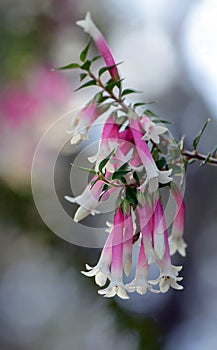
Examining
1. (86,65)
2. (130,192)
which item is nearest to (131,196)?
(130,192)

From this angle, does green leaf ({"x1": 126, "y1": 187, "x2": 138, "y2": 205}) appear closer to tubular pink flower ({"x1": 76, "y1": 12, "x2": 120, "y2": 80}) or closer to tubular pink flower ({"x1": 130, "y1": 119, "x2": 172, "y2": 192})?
tubular pink flower ({"x1": 130, "y1": 119, "x2": 172, "y2": 192})

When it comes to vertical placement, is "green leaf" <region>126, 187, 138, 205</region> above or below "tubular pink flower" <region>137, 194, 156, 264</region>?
above

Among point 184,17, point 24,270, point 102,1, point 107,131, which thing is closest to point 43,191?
point 24,270

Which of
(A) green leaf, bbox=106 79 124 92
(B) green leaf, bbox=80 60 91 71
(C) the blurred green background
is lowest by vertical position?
(C) the blurred green background

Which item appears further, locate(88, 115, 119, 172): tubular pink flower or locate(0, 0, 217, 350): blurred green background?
locate(0, 0, 217, 350): blurred green background

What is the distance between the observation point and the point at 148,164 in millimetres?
436

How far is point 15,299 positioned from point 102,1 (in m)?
0.93

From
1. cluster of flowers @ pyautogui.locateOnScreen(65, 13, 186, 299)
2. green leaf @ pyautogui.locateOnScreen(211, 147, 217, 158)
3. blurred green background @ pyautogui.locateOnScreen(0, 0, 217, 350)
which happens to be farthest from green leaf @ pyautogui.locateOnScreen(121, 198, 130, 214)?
blurred green background @ pyautogui.locateOnScreen(0, 0, 217, 350)

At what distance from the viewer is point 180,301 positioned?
174 centimetres

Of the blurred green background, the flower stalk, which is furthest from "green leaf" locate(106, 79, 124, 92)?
the blurred green background

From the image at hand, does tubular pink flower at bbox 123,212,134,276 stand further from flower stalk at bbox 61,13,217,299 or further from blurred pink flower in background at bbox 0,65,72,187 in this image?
blurred pink flower in background at bbox 0,65,72,187

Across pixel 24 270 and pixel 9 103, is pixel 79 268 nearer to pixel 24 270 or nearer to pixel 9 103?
pixel 24 270

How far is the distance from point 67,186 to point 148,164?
0.95 meters

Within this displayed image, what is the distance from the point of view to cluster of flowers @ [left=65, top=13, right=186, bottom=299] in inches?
17.3
